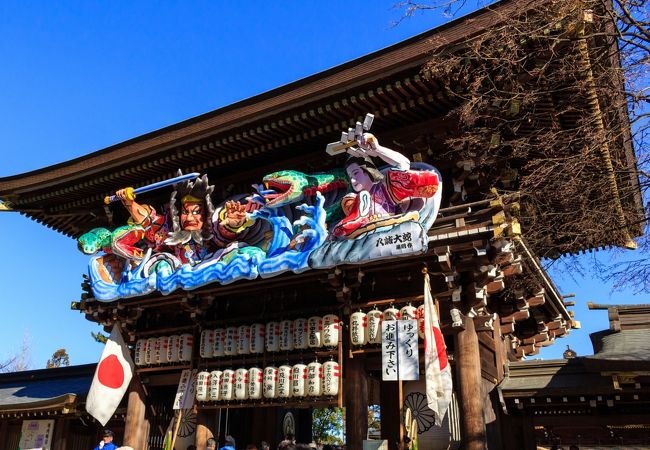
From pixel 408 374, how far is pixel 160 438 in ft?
22.4

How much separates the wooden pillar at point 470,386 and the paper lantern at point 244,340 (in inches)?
155

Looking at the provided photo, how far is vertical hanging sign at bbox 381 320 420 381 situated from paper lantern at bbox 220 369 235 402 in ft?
10.9

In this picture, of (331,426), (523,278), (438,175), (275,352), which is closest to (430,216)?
(438,175)

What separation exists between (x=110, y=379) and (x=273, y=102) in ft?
22.0

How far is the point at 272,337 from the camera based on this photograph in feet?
34.4

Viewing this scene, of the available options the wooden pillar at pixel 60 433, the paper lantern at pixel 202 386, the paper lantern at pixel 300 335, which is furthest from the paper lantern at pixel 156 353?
the wooden pillar at pixel 60 433

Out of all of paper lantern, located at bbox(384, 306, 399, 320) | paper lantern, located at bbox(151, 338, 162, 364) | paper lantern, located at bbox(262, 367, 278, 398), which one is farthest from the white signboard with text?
paper lantern, located at bbox(384, 306, 399, 320)

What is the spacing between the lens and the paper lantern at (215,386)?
34.9ft

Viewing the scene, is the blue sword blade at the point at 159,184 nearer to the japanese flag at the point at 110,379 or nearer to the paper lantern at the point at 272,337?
the japanese flag at the point at 110,379

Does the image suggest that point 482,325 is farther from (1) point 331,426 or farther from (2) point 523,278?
(1) point 331,426

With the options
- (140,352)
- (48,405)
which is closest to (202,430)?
(140,352)

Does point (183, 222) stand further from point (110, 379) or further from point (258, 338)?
point (110, 379)

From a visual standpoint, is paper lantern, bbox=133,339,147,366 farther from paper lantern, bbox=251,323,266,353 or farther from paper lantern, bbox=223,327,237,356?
paper lantern, bbox=251,323,266,353

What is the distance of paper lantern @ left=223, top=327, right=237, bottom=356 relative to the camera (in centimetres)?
1091
